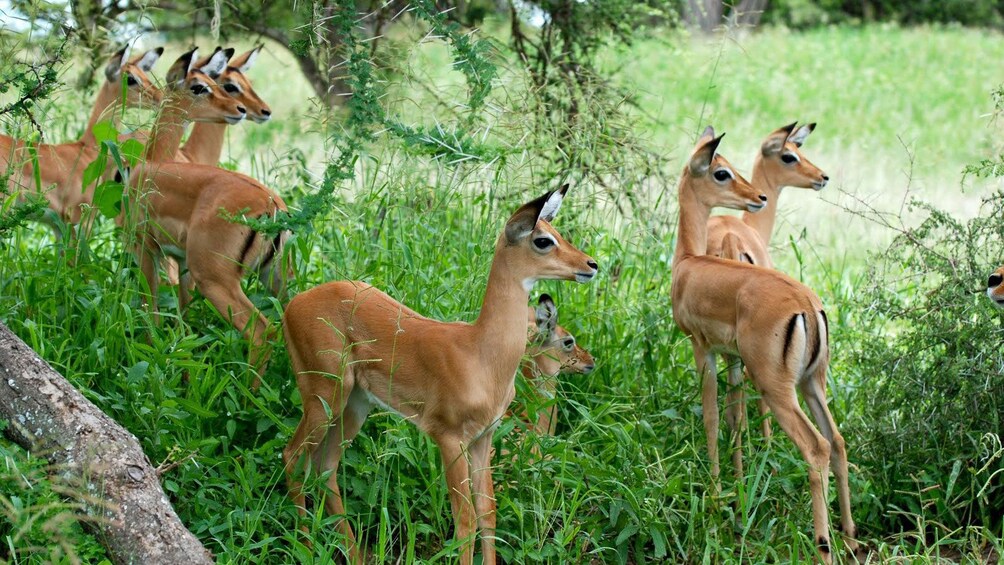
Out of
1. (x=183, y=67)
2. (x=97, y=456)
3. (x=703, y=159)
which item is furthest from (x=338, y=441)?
(x=183, y=67)

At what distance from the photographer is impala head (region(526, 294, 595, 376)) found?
18.1ft

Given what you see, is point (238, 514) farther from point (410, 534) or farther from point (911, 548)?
point (911, 548)

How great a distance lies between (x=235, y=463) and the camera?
14.7 feet

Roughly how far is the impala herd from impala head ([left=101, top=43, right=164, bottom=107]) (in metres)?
0.04

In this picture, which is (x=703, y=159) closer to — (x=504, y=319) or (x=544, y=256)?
(x=544, y=256)

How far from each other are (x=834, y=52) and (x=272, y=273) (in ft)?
58.1

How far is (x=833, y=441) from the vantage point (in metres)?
5.08

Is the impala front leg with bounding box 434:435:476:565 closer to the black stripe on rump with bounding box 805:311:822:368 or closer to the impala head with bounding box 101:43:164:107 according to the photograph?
the black stripe on rump with bounding box 805:311:822:368

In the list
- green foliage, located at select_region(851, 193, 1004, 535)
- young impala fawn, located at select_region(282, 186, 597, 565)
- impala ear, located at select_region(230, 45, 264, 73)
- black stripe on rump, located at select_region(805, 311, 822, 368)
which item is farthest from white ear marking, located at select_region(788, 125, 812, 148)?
impala ear, located at select_region(230, 45, 264, 73)

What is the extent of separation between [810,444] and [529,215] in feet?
5.32

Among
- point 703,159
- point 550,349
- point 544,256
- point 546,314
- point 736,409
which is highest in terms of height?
point 703,159

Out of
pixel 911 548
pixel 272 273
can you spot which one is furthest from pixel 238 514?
pixel 911 548

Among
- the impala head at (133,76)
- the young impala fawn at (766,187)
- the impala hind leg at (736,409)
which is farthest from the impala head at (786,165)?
the impala head at (133,76)

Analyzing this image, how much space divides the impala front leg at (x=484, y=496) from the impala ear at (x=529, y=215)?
0.74 m
